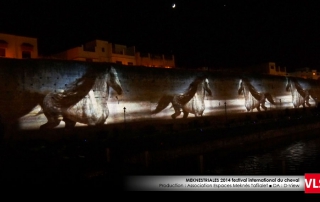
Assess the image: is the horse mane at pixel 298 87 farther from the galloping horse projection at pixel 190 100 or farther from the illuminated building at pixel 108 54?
the illuminated building at pixel 108 54

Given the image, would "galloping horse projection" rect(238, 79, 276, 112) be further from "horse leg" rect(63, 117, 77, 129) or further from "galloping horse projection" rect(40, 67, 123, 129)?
"horse leg" rect(63, 117, 77, 129)

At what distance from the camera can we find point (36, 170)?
8102mm

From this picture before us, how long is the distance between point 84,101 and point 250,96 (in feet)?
43.5

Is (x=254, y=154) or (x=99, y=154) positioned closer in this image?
(x=99, y=154)

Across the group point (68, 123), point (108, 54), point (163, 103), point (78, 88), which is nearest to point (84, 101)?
point (78, 88)

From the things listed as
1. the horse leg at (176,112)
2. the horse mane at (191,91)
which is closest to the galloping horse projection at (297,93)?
the horse mane at (191,91)

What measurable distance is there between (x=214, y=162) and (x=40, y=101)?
6.88 meters

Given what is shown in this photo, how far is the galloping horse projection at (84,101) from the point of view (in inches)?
Result: 503

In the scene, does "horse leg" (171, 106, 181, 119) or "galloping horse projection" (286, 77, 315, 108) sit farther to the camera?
"galloping horse projection" (286, 77, 315, 108)

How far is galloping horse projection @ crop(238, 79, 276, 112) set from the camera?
893 inches

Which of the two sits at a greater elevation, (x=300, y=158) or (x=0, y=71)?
(x=0, y=71)

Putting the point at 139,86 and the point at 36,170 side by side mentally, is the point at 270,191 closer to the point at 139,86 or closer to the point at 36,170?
the point at 36,170

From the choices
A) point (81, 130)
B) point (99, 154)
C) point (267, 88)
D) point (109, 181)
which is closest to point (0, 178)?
point (109, 181)

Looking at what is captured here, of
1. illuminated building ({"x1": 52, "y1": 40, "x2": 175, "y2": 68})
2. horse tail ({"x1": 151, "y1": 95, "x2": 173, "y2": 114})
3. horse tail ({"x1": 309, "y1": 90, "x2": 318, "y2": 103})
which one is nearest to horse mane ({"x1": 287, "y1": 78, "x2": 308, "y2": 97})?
horse tail ({"x1": 309, "y1": 90, "x2": 318, "y2": 103})
